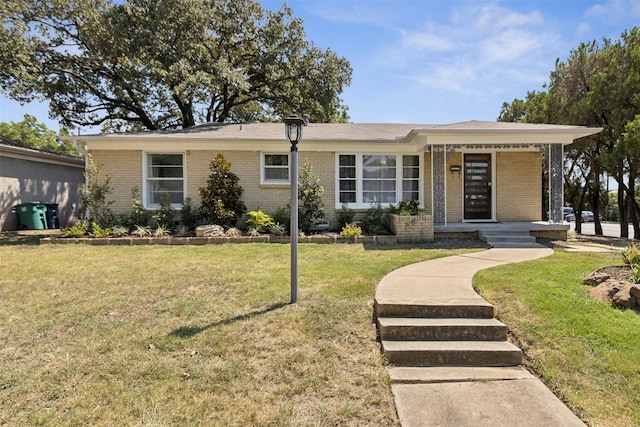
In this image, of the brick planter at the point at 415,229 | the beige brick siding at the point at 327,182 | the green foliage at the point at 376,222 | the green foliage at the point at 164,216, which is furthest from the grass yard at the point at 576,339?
the green foliage at the point at 164,216

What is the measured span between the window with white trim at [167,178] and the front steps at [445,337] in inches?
356

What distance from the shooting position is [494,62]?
994 centimetres

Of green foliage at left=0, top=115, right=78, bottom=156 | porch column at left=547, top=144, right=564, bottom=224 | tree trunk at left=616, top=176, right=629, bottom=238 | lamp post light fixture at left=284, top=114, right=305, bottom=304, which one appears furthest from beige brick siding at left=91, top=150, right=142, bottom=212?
green foliage at left=0, top=115, right=78, bottom=156

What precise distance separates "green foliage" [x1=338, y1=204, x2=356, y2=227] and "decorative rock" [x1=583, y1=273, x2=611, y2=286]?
6.42 metres

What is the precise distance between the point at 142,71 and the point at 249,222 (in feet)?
37.7

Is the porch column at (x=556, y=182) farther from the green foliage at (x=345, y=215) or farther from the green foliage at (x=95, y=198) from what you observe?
the green foliage at (x=95, y=198)

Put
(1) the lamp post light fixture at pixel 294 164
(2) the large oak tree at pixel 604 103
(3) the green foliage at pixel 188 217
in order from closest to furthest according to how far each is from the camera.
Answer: (1) the lamp post light fixture at pixel 294 164 → (3) the green foliage at pixel 188 217 → (2) the large oak tree at pixel 604 103

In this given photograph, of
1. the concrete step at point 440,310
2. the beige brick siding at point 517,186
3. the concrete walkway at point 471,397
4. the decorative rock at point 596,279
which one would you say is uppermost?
the beige brick siding at point 517,186

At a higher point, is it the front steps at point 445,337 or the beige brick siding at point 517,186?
the beige brick siding at point 517,186

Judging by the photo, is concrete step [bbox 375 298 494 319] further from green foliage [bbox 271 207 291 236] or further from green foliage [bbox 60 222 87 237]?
green foliage [bbox 60 222 87 237]

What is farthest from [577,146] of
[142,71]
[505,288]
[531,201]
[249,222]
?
[142,71]

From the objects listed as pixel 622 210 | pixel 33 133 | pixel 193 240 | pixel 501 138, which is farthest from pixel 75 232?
pixel 33 133

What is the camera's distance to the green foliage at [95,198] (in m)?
9.59

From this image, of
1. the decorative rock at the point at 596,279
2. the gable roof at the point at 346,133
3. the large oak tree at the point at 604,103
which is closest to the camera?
the decorative rock at the point at 596,279
